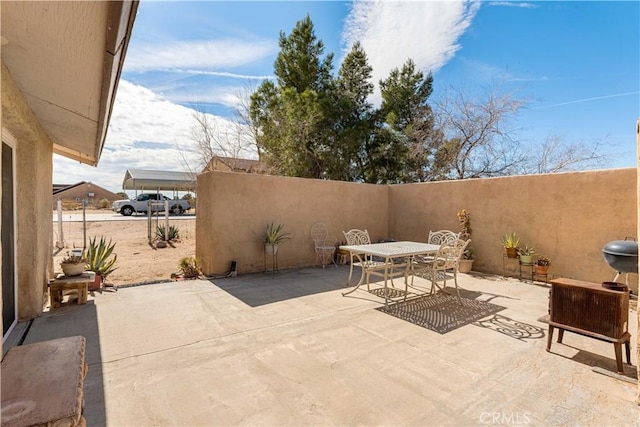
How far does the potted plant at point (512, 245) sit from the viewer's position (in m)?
6.20

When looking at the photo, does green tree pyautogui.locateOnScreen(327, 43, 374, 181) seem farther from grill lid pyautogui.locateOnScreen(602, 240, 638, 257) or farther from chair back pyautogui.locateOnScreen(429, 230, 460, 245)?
grill lid pyautogui.locateOnScreen(602, 240, 638, 257)

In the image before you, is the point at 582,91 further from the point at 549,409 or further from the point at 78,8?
the point at 78,8

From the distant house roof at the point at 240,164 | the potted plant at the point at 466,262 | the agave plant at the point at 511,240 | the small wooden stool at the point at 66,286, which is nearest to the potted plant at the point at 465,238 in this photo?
the potted plant at the point at 466,262

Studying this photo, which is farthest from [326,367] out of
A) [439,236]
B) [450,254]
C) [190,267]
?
[439,236]

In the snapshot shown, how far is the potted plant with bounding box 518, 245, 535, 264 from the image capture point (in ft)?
19.6

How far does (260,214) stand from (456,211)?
14.9 feet

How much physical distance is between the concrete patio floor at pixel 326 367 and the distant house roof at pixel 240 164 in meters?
9.19

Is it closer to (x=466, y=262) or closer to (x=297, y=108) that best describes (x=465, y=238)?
(x=466, y=262)

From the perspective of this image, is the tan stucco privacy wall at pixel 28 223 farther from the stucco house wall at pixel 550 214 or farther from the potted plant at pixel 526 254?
the potted plant at pixel 526 254

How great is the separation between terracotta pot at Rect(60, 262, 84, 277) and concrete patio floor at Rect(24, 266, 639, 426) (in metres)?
0.47

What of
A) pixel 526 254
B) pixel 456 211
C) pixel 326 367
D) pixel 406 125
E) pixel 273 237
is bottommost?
pixel 326 367

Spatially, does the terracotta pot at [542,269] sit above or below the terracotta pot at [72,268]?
below

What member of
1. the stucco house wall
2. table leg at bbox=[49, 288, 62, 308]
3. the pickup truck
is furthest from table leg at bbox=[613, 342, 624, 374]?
the pickup truck

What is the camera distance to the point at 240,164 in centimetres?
1363
